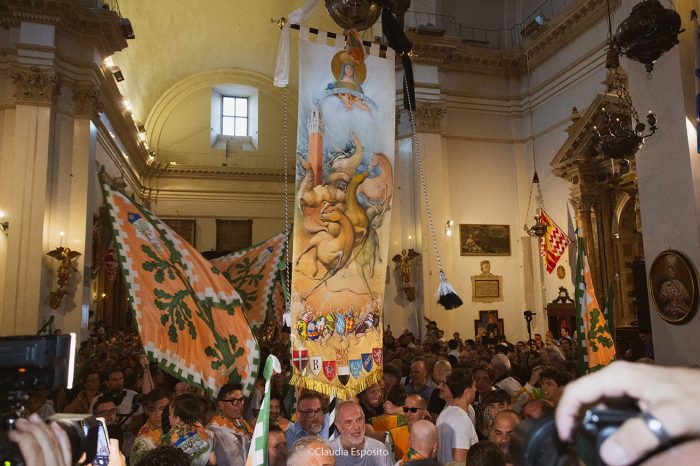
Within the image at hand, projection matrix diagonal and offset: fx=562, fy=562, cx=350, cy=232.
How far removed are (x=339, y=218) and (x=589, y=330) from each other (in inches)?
133

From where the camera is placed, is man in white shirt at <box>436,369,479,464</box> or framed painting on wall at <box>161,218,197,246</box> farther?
framed painting on wall at <box>161,218,197,246</box>

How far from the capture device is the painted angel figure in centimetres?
1459

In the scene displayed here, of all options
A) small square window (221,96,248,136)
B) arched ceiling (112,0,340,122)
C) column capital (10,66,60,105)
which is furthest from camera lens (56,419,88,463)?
small square window (221,96,248,136)

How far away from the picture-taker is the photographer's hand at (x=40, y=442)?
125 centimetres

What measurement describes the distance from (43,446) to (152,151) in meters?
23.9

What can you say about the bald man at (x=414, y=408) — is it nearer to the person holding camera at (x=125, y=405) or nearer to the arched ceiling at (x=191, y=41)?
the person holding camera at (x=125, y=405)

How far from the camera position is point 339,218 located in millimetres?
4707

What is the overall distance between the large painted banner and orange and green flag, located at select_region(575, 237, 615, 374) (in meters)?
2.66

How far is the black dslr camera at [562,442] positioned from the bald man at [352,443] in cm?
311

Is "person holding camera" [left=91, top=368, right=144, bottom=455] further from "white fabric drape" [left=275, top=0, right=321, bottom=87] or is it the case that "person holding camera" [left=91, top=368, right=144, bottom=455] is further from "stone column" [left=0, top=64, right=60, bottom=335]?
"stone column" [left=0, top=64, right=60, bottom=335]

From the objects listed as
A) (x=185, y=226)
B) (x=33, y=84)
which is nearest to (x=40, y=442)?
(x=33, y=84)

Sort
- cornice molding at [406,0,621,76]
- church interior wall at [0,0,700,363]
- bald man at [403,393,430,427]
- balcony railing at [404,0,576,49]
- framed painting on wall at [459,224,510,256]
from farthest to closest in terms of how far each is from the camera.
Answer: framed painting on wall at [459,224,510,256], balcony railing at [404,0,576,49], cornice molding at [406,0,621,76], church interior wall at [0,0,700,363], bald man at [403,393,430,427]

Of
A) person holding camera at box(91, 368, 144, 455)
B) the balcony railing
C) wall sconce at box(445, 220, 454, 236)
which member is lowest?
person holding camera at box(91, 368, 144, 455)

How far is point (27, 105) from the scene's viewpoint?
12367mm
